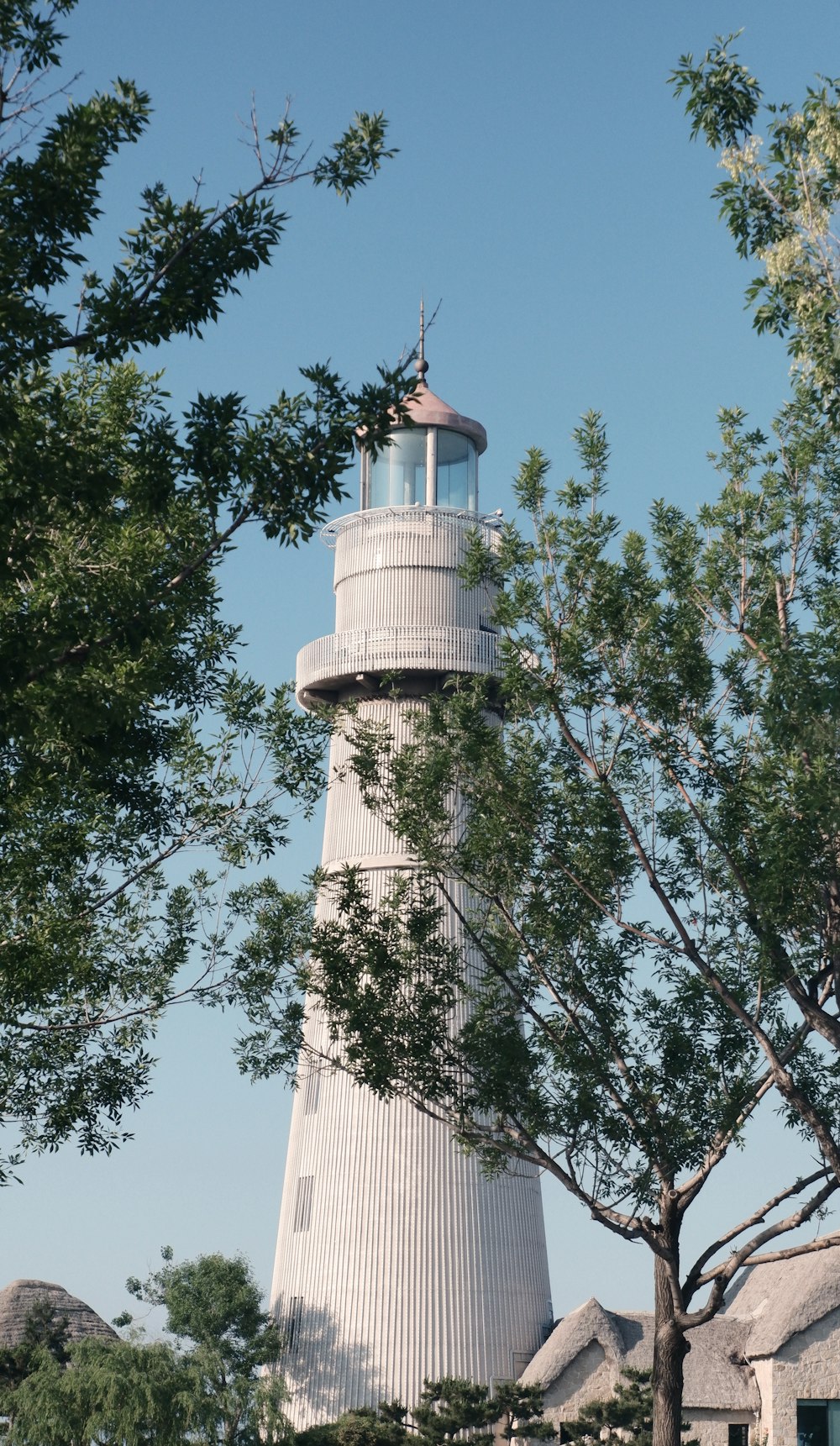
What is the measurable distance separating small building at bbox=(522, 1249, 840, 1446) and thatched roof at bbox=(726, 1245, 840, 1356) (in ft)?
0.09

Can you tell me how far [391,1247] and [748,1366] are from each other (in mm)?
8892

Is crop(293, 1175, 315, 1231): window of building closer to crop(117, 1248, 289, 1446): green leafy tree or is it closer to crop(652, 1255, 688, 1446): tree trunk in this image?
crop(117, 1248, 289, 1446): green leafy tree

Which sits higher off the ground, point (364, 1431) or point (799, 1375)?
point (799, 1375)

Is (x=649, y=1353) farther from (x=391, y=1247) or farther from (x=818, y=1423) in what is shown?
(x=391, y=1247)

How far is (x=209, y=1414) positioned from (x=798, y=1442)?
14.8m

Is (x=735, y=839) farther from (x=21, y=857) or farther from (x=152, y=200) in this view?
(x=152, y=200)

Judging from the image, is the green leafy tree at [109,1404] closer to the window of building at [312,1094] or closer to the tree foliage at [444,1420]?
the tree foliage at [444,1420]

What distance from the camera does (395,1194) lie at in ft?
140

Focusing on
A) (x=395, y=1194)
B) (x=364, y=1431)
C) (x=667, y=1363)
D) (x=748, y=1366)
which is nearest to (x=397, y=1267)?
(x=395, y=1194)

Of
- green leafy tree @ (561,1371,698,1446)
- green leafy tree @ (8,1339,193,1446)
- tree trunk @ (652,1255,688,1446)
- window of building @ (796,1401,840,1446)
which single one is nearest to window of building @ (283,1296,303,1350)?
green leafy tree @ (561,1371,698,1446)

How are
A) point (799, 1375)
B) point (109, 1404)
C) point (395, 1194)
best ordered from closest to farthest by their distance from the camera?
point (109, 1404), point (799, 1375), point (395, 1194)

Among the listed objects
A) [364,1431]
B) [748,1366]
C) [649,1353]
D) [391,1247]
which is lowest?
[364,1431]

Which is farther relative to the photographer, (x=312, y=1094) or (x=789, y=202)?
(x=312, y=1094)

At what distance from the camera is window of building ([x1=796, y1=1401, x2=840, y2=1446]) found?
3909 cm
